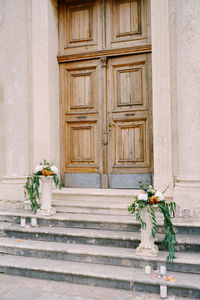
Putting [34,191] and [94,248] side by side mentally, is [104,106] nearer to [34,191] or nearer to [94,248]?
[34,191]

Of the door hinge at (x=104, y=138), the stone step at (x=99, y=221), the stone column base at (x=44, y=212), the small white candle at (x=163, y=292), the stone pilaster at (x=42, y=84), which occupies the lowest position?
the small white candle at (x=163, y=292)

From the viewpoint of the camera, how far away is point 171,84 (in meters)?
4.25

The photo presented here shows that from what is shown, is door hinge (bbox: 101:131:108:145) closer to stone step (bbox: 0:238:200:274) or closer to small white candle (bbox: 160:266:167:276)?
stone step (bbox: 0:238:200:274)

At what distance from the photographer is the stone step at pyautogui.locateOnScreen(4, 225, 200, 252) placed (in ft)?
11.2

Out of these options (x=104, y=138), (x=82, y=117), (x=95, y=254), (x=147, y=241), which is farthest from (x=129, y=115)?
(x=95, y=254)

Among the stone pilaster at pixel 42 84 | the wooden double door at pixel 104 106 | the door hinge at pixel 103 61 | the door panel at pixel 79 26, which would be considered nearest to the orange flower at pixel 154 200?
the wooden double door at pixel 104 106

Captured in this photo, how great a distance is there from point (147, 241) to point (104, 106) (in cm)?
259

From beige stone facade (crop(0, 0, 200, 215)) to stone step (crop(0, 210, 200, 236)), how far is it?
0.34 metres

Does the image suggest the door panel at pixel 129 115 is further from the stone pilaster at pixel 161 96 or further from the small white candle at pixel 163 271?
the small white candle at pixel 163 271

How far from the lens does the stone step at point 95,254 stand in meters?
3.13

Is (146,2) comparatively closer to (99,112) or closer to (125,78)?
(125,78)

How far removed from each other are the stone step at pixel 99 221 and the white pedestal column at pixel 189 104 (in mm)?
339

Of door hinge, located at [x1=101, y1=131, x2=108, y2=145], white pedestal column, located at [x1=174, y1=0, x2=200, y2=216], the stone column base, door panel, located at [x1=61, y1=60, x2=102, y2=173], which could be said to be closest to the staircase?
the stone column base

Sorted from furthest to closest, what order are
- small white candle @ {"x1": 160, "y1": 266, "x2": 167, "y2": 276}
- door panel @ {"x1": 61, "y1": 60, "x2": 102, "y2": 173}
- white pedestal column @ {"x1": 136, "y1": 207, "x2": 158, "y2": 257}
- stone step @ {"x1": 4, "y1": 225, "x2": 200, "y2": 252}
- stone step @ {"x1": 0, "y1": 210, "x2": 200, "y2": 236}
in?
door panel @ {"x1": 61, "y1": 60, "x2": 102, "y2": 173}
stone step @ {"x1": 0, "y1": 210, "x2": 200, "y2": 236}
stone step @ {"x1": 4, "y1": 225, "x2": 200, "y2": 252}
white pedestal column @ {"x1": 136, "y1": 207, "x2": 158, "y2": 257}
small white candle @ {"x1": 160, "y1": 266, "x2": 167, "y2": 276}
